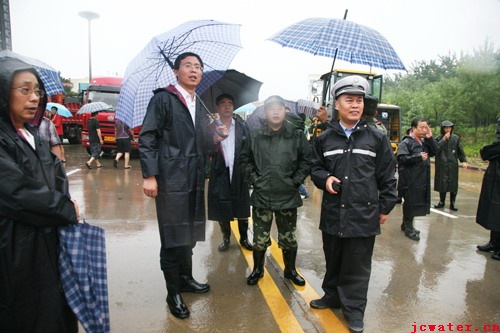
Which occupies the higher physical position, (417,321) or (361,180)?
(361,180)

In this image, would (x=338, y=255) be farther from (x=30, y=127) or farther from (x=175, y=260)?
(x=30, y=127)

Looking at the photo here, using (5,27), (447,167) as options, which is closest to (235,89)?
(447,167)

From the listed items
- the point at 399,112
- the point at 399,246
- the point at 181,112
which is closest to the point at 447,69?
the point at 399,112

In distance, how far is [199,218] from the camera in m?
3.00

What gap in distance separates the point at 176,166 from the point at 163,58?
1.11m

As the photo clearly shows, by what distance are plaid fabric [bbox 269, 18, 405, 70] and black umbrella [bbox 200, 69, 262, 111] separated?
1.91 feet

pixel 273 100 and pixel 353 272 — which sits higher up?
pixel 273 100

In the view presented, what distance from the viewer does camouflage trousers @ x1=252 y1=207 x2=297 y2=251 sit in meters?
3.40

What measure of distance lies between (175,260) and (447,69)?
1656 inches

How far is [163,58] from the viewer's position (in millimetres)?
3260

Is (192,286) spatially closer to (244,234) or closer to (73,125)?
(244,234)

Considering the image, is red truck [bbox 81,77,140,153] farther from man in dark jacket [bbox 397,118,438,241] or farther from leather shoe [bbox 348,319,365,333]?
leather shoe [bbox 348,319,365,333]

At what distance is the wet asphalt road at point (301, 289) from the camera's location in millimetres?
2857

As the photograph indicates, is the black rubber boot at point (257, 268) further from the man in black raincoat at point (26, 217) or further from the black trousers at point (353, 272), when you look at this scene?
the man in black raincoat at point (26, 217)
